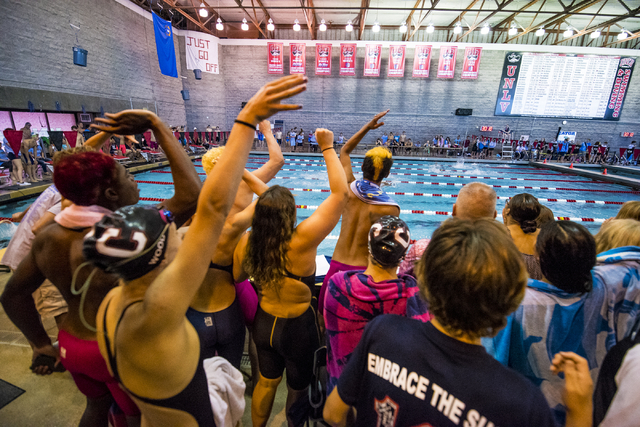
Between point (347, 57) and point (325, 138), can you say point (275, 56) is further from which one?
point (325, 138)

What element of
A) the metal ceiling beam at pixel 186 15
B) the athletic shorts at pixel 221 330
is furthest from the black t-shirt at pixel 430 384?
the metal ceiling beam at pixel 186 15

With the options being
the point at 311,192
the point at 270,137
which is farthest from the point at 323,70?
the point at 270,137

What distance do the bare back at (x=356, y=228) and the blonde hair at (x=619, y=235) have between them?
1304 mm

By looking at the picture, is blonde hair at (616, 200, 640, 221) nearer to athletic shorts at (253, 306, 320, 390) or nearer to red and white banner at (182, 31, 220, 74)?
athletic shorts at (253, 306, 320, 390)

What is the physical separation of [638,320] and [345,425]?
1453 mm

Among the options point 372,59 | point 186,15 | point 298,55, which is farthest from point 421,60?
point 186,15

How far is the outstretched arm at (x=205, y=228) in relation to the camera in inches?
28.4

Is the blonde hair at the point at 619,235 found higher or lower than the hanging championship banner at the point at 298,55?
lower

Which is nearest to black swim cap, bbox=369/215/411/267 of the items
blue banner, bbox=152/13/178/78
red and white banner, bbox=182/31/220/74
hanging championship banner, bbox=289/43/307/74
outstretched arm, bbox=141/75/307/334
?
outstretched arm, bbox=141/75/307/334

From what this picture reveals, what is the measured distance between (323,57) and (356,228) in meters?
15.8

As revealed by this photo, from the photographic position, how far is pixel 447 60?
599 inches

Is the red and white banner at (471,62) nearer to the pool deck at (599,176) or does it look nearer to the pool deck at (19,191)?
the pool deck at (599,176)

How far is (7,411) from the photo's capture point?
1880 millimetres

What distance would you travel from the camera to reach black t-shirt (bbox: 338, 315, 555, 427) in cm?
66
